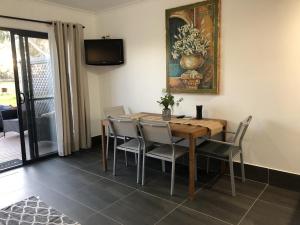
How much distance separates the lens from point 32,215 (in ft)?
7.68

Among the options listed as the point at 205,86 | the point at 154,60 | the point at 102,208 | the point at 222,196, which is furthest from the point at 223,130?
the point at 102,208

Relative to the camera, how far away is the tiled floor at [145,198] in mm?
2232

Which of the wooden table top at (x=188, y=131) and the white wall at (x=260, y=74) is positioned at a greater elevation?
the white wall at (x=260, y=74)

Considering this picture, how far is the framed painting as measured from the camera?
3056mm

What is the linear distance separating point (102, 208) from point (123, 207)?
0.21 m

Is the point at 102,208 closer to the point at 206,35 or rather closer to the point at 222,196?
the point at 222,196

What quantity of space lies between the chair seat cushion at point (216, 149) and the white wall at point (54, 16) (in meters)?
2.44

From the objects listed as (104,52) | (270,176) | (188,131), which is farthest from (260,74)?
(104,52)

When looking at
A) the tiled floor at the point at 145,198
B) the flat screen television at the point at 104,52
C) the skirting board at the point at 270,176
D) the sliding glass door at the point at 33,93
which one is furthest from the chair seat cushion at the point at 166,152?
the sliding glass door at the point at 33,93

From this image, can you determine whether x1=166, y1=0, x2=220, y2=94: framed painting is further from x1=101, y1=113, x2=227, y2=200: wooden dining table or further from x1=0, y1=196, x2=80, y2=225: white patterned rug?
x1=0, y1=196, x2=80, y2=225: white patterned rug

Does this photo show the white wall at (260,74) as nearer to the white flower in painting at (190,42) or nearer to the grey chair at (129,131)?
the white flower in painting at (190,42)

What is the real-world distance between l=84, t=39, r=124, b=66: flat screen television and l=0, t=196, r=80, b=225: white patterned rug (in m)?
2.40

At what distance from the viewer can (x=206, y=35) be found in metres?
3.10

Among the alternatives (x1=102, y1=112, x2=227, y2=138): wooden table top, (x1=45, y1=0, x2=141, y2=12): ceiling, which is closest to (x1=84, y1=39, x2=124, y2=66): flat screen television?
(x1=45, y1=0, x2=141, y2=12): ceiling
